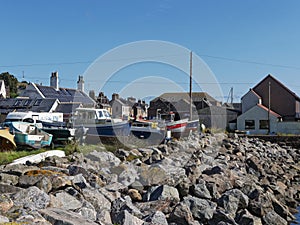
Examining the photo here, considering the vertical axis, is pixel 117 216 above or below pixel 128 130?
below

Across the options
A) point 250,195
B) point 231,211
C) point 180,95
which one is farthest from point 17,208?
point 180,95

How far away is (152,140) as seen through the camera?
68.8 ft

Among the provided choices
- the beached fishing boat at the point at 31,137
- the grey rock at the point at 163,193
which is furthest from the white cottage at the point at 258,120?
the grey rock at the point at 163,193

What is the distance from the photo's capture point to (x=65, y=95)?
142ft

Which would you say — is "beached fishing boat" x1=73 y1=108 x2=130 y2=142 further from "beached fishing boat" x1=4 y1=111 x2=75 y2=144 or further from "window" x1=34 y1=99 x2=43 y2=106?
"window" x1=34 y1=99 x2=43 y2=106

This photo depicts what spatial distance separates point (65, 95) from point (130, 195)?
3604cm

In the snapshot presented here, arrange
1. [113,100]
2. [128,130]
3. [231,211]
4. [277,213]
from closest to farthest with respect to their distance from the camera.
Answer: [231,211] < [277,213] < [128,130] < [113,100]

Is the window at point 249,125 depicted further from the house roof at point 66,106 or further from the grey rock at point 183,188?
the grey rock at point 183,188

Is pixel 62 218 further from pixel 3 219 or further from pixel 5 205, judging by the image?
pixel 5 205

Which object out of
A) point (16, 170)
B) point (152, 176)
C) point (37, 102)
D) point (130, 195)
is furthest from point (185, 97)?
point (16, 170)

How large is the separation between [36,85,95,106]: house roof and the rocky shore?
91.1ft

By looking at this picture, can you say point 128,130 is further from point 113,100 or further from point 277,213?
point 113,100

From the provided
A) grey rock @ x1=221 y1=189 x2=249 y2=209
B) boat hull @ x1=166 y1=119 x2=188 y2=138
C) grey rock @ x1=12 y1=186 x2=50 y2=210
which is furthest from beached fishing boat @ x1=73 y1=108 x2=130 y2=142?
grey rock @ x1=12 y1=186 x2=50 y2=210

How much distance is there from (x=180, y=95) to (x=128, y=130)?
1528 inches
